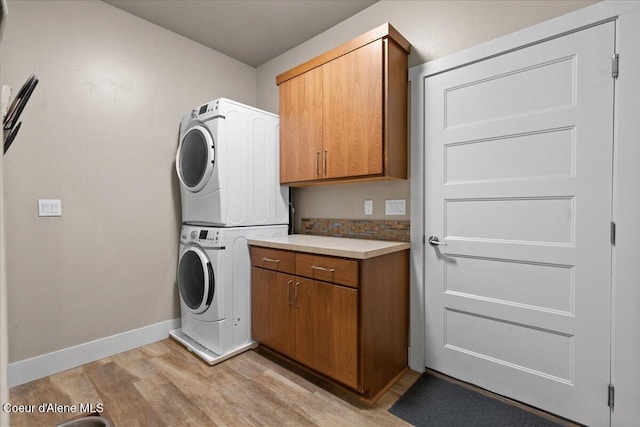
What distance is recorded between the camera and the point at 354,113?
211 centimetres

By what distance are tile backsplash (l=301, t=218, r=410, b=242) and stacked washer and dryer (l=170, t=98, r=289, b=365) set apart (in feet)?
1.24

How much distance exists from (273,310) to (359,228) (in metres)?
0.90

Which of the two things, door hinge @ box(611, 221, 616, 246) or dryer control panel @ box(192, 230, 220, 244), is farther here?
dryer control panel @ box(192, 230, 220, 244)

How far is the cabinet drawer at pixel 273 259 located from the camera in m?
2.13

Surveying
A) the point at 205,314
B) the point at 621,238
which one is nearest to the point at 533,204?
the point at 621,238

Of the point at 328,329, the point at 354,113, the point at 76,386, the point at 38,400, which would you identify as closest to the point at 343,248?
the point at 328,329

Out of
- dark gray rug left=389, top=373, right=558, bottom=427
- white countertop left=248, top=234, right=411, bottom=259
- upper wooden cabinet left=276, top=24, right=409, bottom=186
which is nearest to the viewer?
dark gray rug left=389, top=373, right=558, bottom=427

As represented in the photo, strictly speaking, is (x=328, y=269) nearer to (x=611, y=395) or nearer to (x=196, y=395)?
(x=196, y=395)

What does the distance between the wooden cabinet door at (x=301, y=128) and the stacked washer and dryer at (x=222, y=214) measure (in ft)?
0.46

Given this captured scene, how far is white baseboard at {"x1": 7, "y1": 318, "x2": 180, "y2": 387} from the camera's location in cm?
203

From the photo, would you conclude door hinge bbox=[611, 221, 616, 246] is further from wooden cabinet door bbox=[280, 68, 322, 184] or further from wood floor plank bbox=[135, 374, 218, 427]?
wood floor plank bbox=[135, 374, 218, 427]

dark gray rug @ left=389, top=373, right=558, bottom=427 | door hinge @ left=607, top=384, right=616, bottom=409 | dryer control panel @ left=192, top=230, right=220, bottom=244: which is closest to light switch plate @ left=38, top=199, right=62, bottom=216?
dryer control panel @ left=192, top=230, right=220, bottom=244

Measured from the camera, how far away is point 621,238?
1.49 meters

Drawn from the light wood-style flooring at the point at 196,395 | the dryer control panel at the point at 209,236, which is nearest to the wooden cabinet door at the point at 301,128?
the dryer control panel at the point at 209,236
